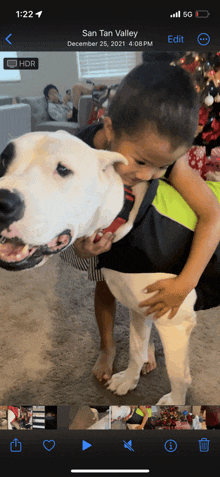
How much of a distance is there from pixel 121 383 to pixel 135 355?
6 cm

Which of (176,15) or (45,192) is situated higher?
(176,15)

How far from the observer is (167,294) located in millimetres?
536

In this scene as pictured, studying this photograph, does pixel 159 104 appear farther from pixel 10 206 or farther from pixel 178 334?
pixel 178 334

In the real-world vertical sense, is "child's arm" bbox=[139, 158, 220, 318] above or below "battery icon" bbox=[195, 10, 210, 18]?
below

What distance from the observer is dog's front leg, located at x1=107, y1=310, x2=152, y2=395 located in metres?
0.67

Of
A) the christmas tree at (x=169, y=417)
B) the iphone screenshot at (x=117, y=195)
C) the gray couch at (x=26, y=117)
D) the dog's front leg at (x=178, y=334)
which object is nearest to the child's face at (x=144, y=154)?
the iphone screenshot at (x=117, y=195)

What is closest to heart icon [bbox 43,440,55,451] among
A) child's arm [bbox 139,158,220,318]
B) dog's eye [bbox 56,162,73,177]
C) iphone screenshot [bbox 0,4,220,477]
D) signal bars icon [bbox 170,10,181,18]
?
iphone screenshot [bbox 0,4,220,477]

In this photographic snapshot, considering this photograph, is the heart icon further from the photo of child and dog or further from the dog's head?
the dog's head

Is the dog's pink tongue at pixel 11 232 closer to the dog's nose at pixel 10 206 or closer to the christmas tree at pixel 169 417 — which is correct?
the dog's nose at pixel 10 206

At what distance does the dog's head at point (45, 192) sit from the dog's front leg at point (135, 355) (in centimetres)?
32

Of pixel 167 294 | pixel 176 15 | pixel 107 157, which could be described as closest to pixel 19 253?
pixel 107 157

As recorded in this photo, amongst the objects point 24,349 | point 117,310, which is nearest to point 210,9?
point 117,310

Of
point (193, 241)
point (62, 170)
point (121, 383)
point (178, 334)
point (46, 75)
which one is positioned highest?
point (46, 75)

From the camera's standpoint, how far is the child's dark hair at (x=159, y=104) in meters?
0.40
